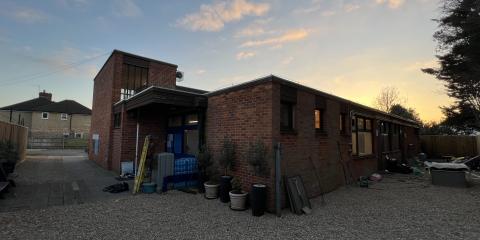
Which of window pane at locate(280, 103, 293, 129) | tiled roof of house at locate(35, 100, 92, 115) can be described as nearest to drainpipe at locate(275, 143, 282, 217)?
window pane at locate(280, 103, 293, 129)

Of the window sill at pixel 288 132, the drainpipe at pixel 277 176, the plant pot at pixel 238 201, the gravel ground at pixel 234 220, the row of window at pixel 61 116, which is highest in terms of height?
the row of window at pixel 61 116

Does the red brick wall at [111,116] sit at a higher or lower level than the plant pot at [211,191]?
higher

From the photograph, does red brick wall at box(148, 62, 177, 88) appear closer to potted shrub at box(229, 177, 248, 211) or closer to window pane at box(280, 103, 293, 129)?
window pane at box(280, 103, 293, 129)

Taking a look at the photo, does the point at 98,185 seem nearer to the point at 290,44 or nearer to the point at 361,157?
the point at 290,44

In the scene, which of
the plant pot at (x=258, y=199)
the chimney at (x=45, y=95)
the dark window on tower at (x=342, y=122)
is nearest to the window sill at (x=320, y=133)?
the dark window on tower at (x=342, y=122)

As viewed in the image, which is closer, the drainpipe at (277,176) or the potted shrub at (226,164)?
the drainpipe at (277,176)

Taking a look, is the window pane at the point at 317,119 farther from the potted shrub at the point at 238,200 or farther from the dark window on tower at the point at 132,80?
the dark window on tower at the point at 132,80

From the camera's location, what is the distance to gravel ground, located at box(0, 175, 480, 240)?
4676mm

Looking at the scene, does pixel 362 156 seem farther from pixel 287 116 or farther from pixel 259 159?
pixel 259 159

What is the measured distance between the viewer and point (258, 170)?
6383 millimetres

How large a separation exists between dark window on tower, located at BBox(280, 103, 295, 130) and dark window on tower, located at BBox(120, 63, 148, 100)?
9175mm

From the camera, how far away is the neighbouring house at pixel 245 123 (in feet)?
22.7

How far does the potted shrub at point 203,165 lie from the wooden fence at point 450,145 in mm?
25002

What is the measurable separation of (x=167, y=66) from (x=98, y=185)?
869 cm
